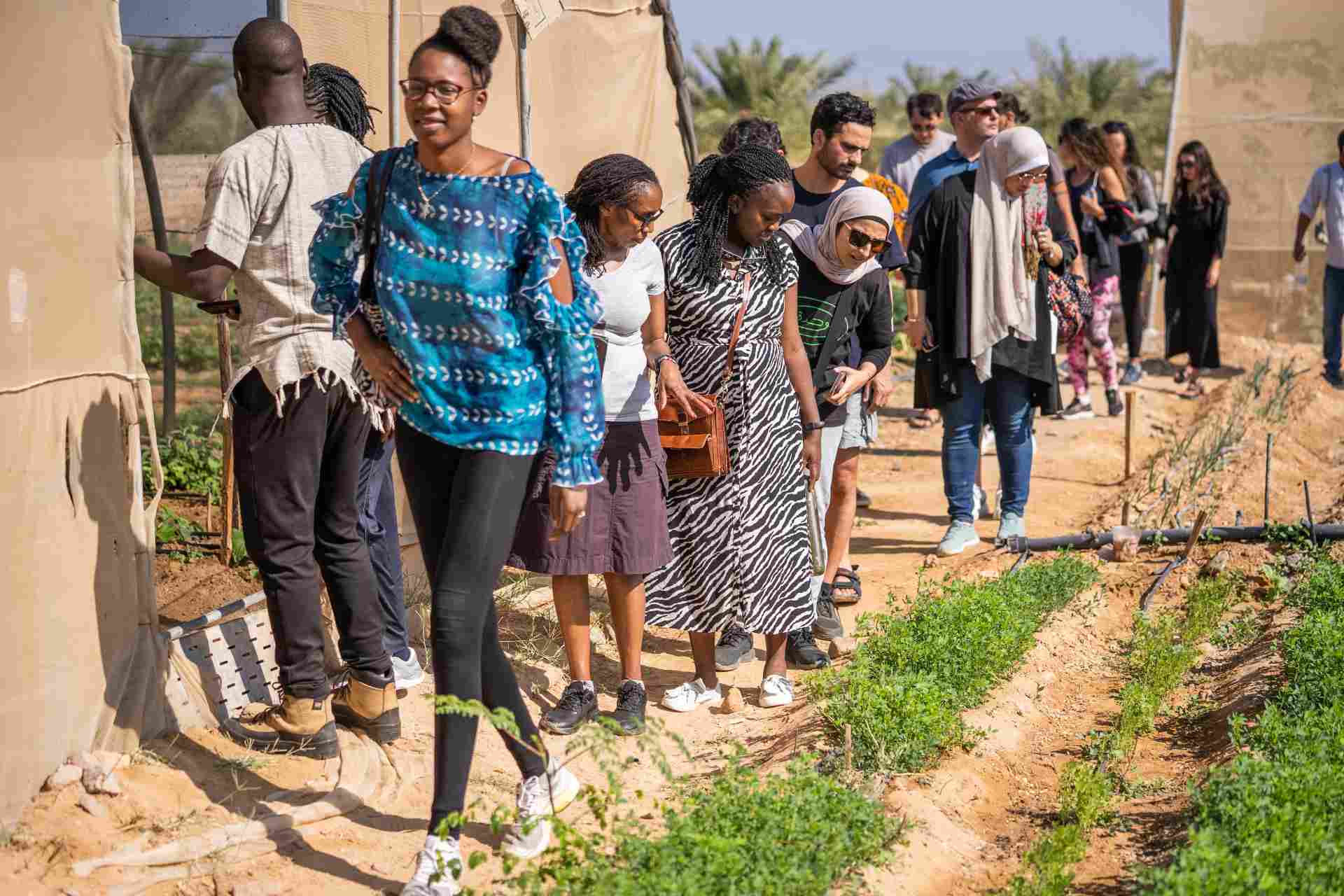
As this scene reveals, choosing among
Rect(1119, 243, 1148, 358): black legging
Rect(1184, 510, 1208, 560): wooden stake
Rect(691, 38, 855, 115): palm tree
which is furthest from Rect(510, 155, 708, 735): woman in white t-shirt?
Rect(691, 38, 855, 115): palm tree

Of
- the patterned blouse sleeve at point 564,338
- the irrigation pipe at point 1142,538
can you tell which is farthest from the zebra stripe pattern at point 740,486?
the irrigation pipe at point 1142,538

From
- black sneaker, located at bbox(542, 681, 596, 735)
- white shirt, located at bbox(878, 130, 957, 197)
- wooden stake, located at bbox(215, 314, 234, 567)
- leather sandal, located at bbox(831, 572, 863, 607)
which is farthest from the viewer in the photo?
white shirt, located at bbox(878, 130, 957, 197)

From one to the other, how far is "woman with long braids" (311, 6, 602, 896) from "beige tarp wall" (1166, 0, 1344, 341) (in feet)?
40.2

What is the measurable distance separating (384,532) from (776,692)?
1515 millimetres

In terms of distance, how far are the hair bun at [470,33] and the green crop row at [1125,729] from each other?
2.44 meters

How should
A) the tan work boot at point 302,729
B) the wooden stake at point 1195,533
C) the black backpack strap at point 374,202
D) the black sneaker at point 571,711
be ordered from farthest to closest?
1. the wooden stake at point 1195,533
2. the black sneaker at point 571,711
3. the tan work boot at point 302,729
4. the black backpack strap at point 374,202

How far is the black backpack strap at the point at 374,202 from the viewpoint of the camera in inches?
143

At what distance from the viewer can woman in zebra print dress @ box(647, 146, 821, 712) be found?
201 inches

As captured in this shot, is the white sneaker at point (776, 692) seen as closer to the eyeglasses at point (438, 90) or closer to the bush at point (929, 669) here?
the bush at point (929, 669)

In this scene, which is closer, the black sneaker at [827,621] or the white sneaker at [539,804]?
the white sneaker at [539,804]

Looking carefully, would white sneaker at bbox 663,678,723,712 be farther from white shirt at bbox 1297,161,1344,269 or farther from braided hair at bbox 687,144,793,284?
white shirt at bbox 1297,161,1344,269

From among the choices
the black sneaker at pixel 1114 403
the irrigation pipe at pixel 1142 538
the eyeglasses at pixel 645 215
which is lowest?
the irrigation pipe at pixel 1142 538

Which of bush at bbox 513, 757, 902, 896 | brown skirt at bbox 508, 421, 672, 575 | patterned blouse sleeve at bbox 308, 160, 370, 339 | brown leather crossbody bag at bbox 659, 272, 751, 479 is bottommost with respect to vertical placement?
bush at bbox 513, 757, 902, 896

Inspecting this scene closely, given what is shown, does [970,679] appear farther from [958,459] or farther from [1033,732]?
[958,459]
